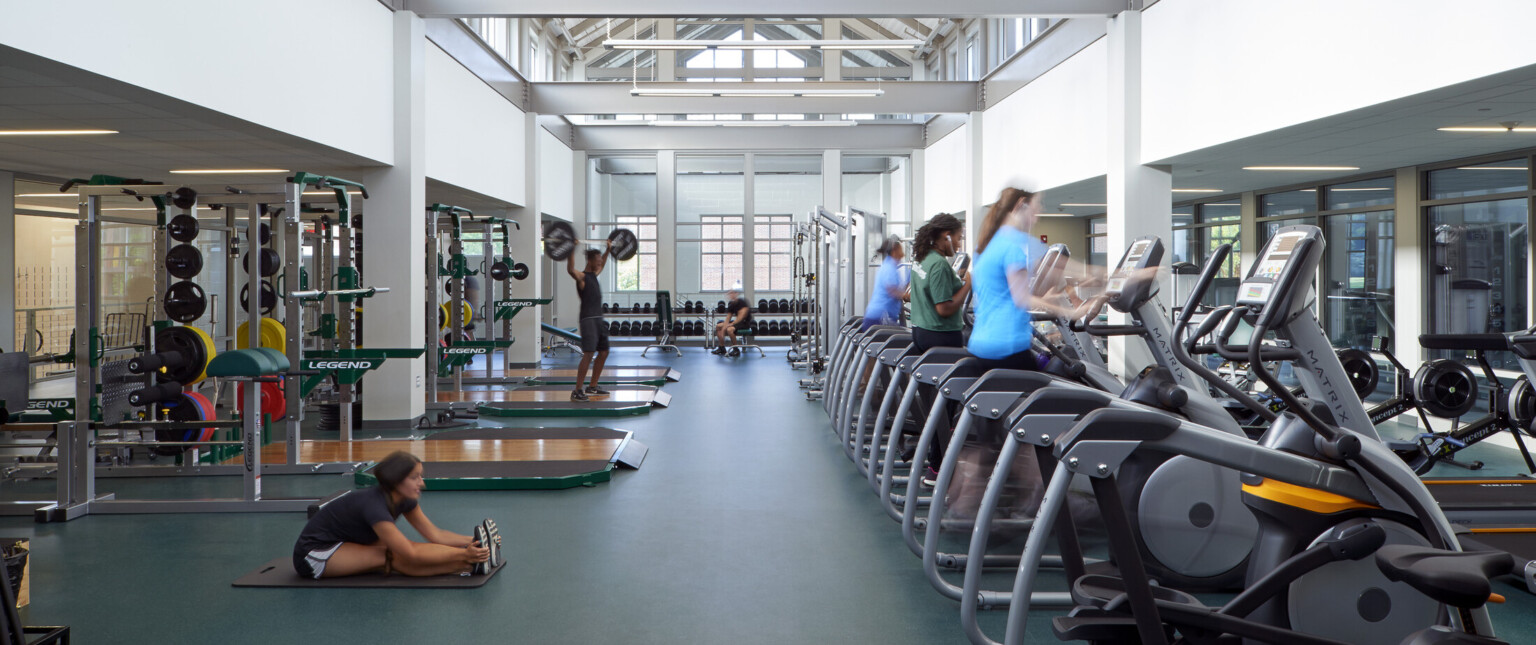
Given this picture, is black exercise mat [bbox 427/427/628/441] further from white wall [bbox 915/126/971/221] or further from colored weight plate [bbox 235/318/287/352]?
white wall [bbox 915/126/971/221]

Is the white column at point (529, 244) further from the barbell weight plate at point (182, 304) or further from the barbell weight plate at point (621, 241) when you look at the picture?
the barbell weight plate at point (182, 304)

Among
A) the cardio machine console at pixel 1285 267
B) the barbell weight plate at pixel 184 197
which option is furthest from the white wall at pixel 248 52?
the cardio machine console at pixel 1285 267

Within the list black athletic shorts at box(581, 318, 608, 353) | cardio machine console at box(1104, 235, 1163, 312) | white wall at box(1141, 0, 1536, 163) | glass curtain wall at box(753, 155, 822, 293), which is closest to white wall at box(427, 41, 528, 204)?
black athletic shorts at box(581, 318, 608, 353)


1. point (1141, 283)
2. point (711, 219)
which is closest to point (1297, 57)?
point (1141, 283)

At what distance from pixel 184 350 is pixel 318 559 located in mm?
2539

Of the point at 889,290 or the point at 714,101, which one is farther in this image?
the point at 714,101

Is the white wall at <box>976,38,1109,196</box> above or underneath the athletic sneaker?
above

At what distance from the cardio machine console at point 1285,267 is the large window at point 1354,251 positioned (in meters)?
6.02

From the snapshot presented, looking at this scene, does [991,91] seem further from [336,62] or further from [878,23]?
[336,62]

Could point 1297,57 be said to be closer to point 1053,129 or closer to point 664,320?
point 1053,129

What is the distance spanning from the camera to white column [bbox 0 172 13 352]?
8.25 meters

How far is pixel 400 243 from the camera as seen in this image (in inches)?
306

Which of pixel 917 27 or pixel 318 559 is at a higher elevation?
pixel 917 27

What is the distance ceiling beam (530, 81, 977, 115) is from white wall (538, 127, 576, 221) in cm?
63
